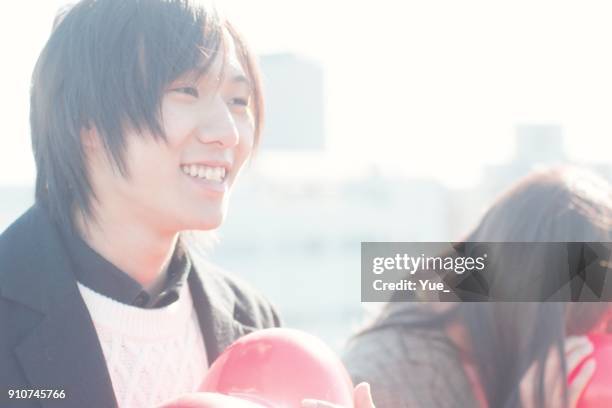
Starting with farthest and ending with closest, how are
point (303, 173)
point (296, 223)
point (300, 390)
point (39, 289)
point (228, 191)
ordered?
1. point (303, 173)
2. point (296, 223)
3. point (228, 191)
4. point (39, 289)
5. point (300, 390)

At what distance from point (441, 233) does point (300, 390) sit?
35619 millimetres

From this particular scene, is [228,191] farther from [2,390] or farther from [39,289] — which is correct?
[2,390]

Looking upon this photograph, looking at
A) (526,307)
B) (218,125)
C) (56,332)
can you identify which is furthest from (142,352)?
(526,307)

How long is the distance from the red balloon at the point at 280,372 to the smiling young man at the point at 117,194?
21cm

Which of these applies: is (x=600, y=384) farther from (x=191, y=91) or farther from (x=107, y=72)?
(x=107, y=72)

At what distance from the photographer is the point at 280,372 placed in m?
1.45

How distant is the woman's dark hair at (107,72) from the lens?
1.59 m

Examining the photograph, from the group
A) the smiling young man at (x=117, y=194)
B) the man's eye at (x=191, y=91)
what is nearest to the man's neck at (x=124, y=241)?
the smiling young man at (x=117, y=194)

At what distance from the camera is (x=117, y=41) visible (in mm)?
1616

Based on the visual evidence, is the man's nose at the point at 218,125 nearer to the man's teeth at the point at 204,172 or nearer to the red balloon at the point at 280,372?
the man's teeth at the point at 204,172

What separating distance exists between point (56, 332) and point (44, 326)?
0.07 feet

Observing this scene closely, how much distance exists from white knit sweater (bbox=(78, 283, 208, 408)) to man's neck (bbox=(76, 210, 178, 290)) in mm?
74

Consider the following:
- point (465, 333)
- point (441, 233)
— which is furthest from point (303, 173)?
point (465, 333)

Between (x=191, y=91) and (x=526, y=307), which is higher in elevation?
(x=191, y=91)
